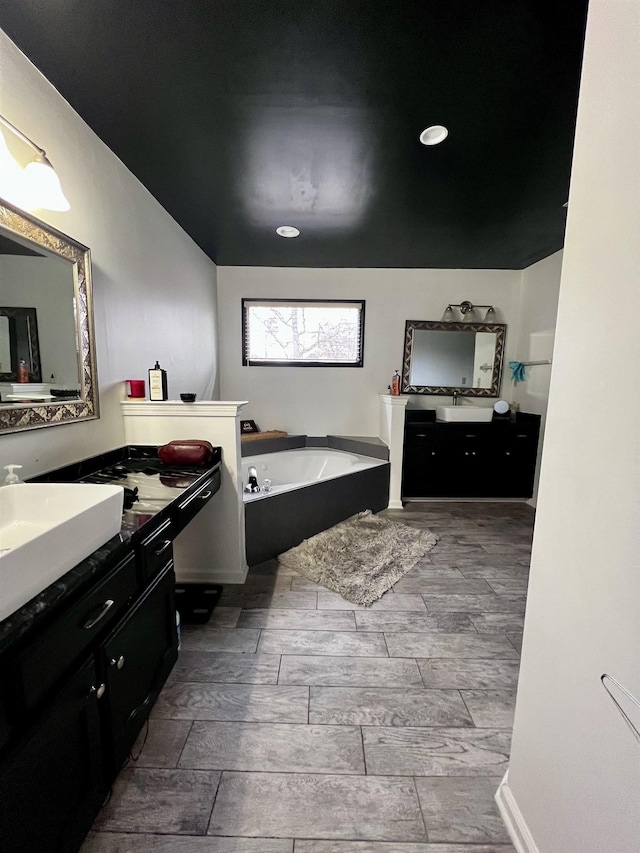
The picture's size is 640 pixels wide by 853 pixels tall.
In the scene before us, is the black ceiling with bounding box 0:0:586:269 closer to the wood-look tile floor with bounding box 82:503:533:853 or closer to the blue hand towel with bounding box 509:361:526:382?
the blue hand towel with bounding box 509:361:526:382

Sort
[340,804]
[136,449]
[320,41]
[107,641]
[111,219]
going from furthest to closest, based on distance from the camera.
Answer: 1. [136,449]
2. [111,219]
3. [320,41]
4. [340,804]
5. [107,641]

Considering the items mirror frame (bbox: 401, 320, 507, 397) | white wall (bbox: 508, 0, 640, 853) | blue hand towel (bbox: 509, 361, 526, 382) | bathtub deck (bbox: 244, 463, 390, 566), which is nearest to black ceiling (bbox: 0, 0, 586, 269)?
white wall (bbox: 508, 0, 640, 853)

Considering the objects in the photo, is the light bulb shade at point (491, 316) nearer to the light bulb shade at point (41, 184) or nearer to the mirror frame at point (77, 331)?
the mirror frame at point (77, 331)

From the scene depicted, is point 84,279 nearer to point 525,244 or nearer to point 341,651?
point 341,651

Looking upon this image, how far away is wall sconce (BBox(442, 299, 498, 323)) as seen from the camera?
384cm

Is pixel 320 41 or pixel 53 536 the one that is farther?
pixel 320 41

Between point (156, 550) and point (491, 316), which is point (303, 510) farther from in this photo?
point (491, 316)

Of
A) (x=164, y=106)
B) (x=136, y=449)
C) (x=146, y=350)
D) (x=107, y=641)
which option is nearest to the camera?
(x=107, y=641)

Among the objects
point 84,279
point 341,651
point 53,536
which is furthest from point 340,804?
point 84,279

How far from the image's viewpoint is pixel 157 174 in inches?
80.5

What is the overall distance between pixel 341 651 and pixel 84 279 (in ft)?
7.17

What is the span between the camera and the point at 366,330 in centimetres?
391

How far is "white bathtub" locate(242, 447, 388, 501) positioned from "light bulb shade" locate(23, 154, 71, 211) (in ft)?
8.13

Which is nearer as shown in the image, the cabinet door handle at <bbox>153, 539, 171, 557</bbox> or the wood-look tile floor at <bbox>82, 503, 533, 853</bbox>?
the wood-look tile floor at <bbox>82, 503, 533, 853</bbox>
